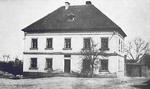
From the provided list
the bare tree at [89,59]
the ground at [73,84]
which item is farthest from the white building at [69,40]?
the ground at [73,84]

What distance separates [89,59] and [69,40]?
2695 mm

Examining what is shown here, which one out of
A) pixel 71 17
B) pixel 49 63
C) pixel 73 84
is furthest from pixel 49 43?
pixel 73 84

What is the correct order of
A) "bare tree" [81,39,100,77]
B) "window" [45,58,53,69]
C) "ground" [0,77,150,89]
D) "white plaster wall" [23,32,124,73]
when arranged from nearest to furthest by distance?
"ground" [0,77,150,89] → "bare tree" [81,39,100,77] → "white plaster wall" [23,32,124,73] → "window" [45,58,53,69]

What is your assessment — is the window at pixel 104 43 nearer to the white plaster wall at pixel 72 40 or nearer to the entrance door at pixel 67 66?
the white plaster wall at pixel 72 40

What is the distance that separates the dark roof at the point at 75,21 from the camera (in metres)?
22.0

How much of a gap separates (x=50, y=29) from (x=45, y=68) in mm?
3220

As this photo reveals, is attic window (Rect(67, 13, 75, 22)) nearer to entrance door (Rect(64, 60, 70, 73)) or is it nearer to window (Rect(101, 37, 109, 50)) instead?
window (Rect(101, 37, 109, 50))

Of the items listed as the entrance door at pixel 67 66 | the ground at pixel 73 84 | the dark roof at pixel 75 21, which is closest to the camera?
the ground at pixel 73 84

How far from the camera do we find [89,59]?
70.0 feet

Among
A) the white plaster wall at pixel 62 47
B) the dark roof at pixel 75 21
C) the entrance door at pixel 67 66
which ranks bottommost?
the entrance door at pixel 67 66

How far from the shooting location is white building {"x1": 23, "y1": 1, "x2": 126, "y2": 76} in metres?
21.9

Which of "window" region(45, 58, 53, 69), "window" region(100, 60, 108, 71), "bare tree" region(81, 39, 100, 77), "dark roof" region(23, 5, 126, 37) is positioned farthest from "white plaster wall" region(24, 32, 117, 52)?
"window" region(100, 60, 108, 71)

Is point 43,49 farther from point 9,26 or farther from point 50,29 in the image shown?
point 9,26

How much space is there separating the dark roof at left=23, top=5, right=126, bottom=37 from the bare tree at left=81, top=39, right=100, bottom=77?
141cm
